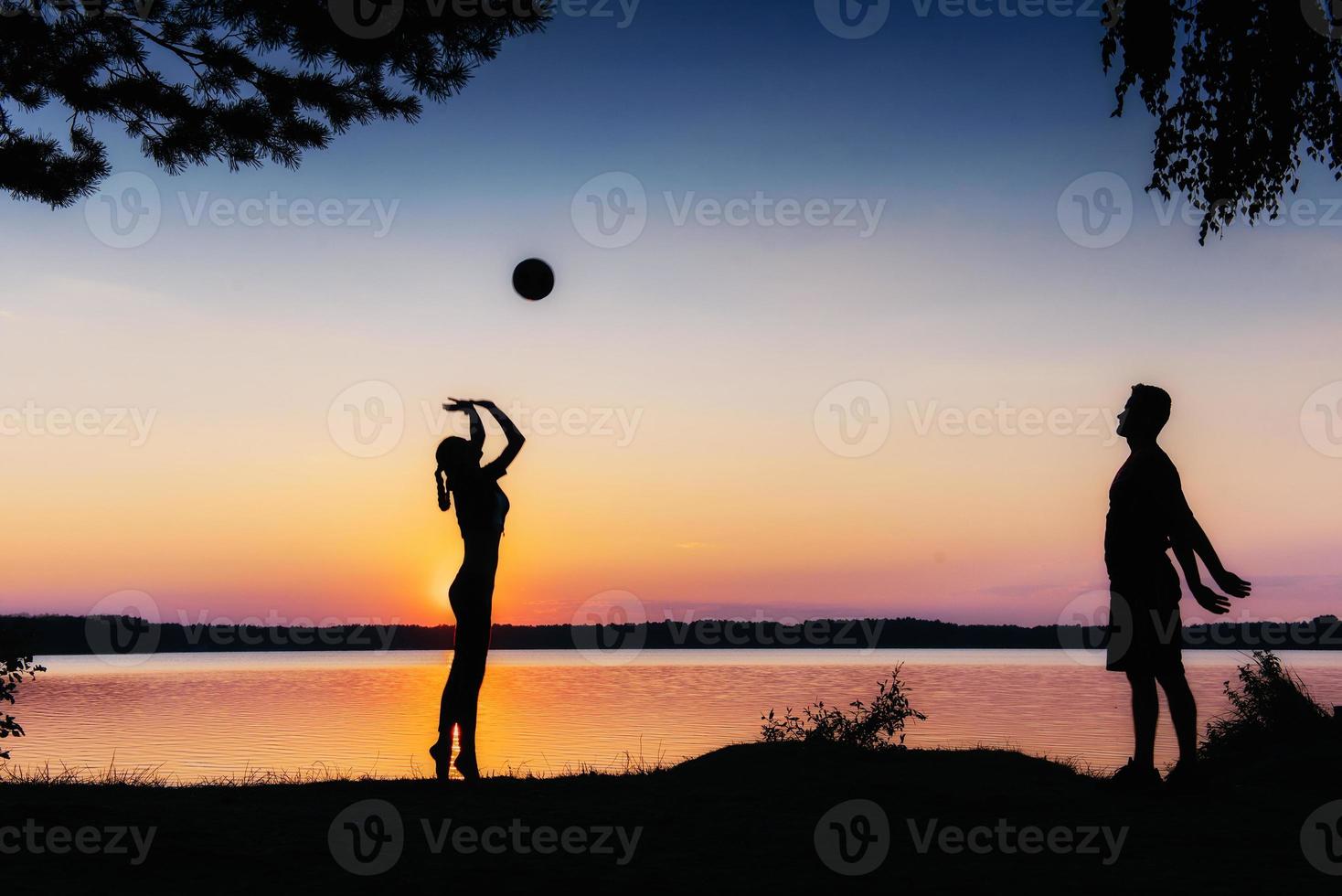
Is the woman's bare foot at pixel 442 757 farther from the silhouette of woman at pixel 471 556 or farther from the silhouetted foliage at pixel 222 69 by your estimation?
the silhouetted foliage at pixel 222 69

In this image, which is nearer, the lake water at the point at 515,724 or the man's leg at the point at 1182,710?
the man's leg at the point at 1182,710

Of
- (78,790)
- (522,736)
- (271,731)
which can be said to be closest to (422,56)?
(78,790)

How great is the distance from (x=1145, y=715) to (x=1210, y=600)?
0.97 meters

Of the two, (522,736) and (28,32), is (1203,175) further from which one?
(522,736)

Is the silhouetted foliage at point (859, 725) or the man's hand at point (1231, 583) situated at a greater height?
the man's hand at point (1231, 583)

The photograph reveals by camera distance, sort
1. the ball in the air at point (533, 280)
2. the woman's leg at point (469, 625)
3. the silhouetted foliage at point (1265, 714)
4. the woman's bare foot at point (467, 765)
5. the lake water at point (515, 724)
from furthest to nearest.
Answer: the lake water at point (515, 724), the silhouetted foliage at point (1265, 714), the ball in the air at point (533, 280), the woman's leg at point (469, 625), the woman's bare foot at point (467, 765)

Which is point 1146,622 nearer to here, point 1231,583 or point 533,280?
point 1231,583

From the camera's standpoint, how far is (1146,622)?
27.2ft

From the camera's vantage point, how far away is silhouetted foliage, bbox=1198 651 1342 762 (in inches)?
593

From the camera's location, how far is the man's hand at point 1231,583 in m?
8.11

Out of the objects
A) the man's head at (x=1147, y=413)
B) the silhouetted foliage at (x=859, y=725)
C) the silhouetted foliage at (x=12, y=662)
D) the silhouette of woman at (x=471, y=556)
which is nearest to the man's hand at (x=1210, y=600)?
the man's head at (x=1147, y=413)

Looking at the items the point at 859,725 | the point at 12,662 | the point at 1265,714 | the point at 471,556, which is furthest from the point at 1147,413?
the point at 12,662

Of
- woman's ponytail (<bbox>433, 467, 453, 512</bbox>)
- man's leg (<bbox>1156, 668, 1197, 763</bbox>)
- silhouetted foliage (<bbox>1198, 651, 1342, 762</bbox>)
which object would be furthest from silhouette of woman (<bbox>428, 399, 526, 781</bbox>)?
silhouetted foliage (<bbox>1198, 651, 1342, 762</bbox>)

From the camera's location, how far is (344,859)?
651cm
